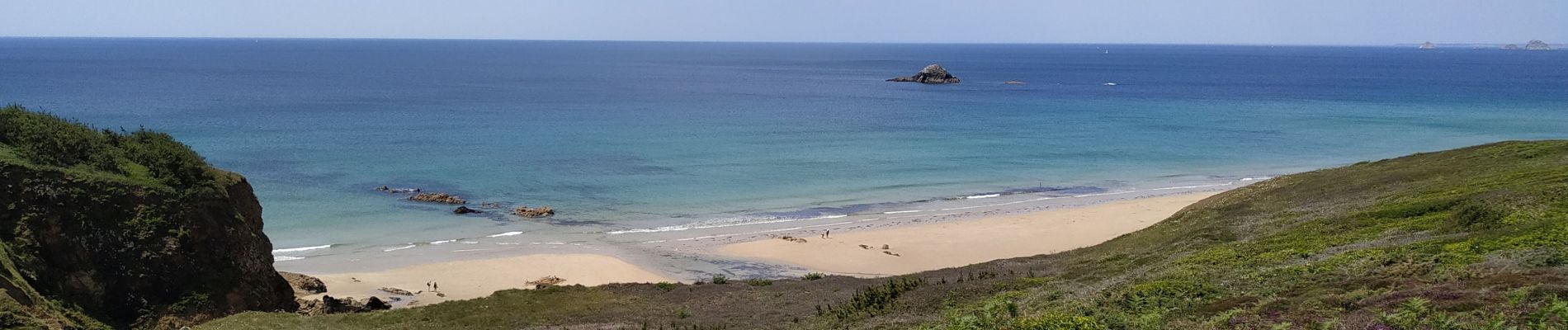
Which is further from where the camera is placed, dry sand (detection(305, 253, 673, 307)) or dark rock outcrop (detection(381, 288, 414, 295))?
dry sand (detection(305, 253, 673, 307))

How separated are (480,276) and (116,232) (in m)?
13.8

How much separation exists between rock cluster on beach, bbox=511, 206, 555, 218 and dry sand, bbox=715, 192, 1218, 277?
10.9 metres

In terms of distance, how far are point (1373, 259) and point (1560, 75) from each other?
234m

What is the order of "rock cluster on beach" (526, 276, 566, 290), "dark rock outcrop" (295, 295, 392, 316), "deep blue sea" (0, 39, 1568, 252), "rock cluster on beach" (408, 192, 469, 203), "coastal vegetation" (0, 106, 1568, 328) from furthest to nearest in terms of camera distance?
"deep blue sea" (0, 39, 1568, 252) < "rock cluster on beach" (408, 192, 469, 203) < "rock cluster on beach" (526, 276, 566, 290) < "dark rock outcrop" (295, 295, 392, 316) < "coastal vegetation" (0, 106, 1568, 328)

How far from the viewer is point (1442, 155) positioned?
40156 mm

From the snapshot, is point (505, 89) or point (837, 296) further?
point (505, 89)

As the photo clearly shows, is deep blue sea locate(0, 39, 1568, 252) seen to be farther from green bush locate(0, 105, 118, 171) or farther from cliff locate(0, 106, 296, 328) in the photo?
green bush locate(0, 105, 118, 171)

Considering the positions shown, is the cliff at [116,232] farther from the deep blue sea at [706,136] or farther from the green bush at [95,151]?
the deep blue sea at [706,136]

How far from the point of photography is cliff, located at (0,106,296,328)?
69.2ft

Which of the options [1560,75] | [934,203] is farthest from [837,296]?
[1560,75]

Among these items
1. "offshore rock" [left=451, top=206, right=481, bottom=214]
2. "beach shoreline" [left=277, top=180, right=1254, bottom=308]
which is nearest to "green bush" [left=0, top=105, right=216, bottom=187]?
"beach shoreline" [left=277, top=180, right=1254, bottom=308]

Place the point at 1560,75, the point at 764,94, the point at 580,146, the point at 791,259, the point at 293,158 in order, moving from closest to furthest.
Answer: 1. the point at 791,259
2. the point at 293,158
3. the point at 580,146
4. the point at 764,94
5. the point at 1560,75

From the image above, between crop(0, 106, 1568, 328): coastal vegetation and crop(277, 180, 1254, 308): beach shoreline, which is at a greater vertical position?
crop(0, 106, 1568, 328): coastal vegetation

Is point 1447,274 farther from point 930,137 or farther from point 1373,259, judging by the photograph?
point 930,137
